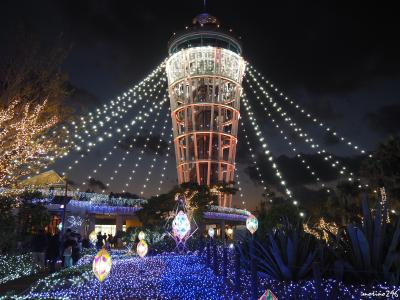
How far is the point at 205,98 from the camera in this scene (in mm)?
46188

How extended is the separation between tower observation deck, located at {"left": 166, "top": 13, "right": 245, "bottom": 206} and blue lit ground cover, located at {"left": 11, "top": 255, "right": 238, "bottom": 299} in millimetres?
34062

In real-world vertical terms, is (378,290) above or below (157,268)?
above

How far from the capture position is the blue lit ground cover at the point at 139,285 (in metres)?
7.10

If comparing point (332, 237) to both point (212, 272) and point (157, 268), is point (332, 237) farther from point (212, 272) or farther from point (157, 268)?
point (157, 268)

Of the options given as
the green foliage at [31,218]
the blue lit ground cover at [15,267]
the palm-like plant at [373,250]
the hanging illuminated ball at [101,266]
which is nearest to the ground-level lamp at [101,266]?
the hanging illuminated ball at [101,266]

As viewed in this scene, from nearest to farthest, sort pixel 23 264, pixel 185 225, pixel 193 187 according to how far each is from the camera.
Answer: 1. pixel 23 264
2. pixel 185 225
3. pixel 193 187

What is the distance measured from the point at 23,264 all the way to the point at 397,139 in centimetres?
1940

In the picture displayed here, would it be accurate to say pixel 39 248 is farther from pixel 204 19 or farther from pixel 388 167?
pixel 204 19

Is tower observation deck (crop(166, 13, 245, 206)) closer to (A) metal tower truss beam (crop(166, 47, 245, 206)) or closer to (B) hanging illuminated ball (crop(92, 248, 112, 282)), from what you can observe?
(A) metal tower truss beam (crop(166, 47, 245, 206))

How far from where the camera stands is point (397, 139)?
20547 millimetres

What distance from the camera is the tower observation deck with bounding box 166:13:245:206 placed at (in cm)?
4484

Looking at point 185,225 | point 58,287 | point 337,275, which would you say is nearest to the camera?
point 337,275

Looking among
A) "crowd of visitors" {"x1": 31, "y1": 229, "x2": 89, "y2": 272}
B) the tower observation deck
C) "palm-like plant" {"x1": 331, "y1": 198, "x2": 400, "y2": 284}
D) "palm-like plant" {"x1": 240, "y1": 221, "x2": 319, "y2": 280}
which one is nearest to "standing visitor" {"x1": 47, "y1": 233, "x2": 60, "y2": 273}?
"crowd of visitors" {"x1": 31, "y1": 229, "x2": 89, "y2": 272}

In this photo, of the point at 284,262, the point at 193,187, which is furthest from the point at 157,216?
the point at 284,262
